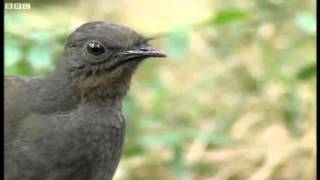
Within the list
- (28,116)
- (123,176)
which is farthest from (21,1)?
(123,176)

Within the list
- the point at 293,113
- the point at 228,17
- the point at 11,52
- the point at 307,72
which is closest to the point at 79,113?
the point at 11,52

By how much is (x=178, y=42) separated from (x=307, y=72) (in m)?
0.93

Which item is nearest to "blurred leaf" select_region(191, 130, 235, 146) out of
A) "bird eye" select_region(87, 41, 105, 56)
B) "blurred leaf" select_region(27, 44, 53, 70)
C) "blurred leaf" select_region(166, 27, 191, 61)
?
"blurred leaf" select_region(166, 27, 191, 61)

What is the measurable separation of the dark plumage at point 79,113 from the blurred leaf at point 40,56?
2.92ft

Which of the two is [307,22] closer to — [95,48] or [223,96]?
[223,96]

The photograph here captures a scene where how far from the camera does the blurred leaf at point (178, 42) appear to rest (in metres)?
4.83

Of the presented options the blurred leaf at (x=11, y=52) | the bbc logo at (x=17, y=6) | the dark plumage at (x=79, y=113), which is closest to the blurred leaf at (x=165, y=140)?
the blurred leaf at (x=11, y=52)

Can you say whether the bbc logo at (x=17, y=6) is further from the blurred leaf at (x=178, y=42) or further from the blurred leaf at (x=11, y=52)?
the blurred leaf at (x=178, y=42)

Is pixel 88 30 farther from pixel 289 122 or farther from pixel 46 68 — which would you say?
pixel 289 122

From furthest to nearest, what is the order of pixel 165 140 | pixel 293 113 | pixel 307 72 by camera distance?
pixel 293 113 < pixel 307 72 < pixel 165 140

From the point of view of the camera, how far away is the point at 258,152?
5.91m

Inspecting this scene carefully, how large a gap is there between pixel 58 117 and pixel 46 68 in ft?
3.98

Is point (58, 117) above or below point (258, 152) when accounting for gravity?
below

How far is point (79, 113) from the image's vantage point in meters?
3.93
